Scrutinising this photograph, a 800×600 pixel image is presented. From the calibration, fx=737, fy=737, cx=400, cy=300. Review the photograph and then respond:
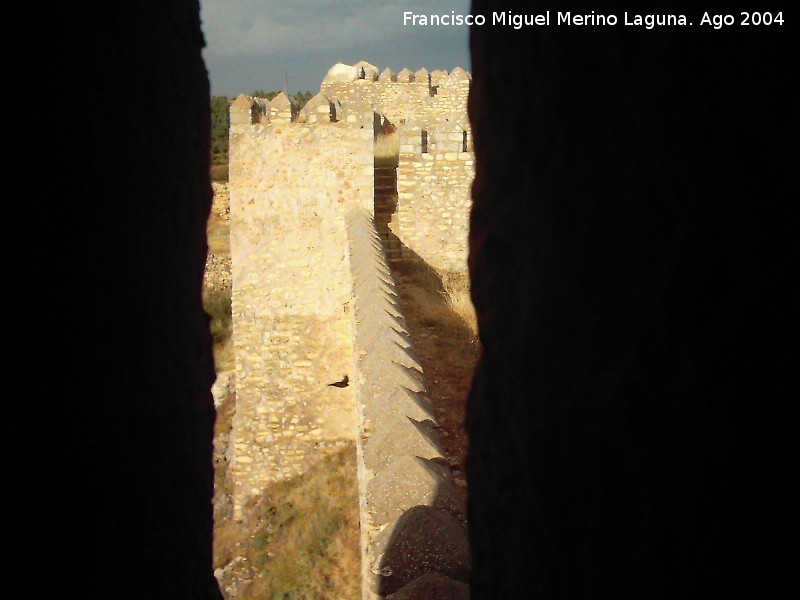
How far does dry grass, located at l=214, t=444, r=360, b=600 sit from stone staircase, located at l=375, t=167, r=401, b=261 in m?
2.91

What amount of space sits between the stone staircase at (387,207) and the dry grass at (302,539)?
2905 mm

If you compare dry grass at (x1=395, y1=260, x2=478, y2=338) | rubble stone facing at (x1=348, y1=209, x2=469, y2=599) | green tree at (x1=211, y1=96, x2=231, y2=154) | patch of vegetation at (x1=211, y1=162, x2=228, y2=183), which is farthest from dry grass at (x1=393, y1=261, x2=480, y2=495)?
green tree at (x1=211, y1=96, x2=231, y2=154)

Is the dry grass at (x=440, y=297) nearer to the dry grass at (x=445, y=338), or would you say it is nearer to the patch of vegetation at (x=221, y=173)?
the dry grass at (x=445, y=338)

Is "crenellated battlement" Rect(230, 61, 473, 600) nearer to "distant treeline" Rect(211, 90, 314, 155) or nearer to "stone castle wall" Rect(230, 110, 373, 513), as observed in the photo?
"stone castle wall" Rect(230, 110, 373, 513)

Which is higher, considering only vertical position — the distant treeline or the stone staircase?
the distant treeline

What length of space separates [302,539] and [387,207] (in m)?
4.91

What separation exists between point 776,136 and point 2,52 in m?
0.96

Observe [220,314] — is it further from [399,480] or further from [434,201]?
[399,480]

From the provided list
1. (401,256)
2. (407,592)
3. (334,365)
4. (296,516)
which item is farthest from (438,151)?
(407,592)

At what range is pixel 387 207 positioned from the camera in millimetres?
10945

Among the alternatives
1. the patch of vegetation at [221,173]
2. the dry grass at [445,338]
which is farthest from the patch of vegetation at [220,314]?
the dry grass at [445,338]

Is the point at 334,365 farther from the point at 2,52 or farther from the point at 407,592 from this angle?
the point at 2,52

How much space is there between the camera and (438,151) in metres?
10.9

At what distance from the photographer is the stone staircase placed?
34.9ft
